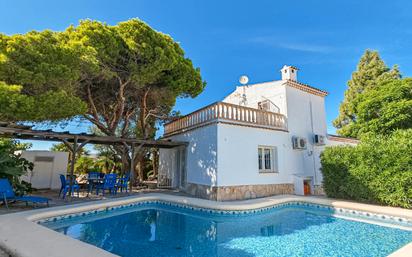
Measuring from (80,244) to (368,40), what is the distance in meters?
19.6

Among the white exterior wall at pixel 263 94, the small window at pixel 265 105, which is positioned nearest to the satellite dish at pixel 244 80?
the white exterior wall at pixel 263 94

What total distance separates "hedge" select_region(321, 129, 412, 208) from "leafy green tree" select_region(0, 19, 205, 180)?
10819mm

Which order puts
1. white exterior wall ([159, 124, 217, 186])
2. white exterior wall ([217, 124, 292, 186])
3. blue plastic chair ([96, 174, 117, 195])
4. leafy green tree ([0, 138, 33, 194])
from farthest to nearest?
blue plastic chair ([96, 174, 117, 195])
white exterior wall ([159, 124, 217, 186])
white exterior wall ([217, 124, 292, 186])
leafy green tree ([0, 138, 33, 194])

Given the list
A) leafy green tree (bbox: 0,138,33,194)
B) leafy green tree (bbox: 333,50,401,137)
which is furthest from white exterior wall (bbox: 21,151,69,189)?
leafy green tree (bbox: 333,50,401,137)

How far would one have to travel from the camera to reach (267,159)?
1337cm

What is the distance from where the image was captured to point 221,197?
1115 cm

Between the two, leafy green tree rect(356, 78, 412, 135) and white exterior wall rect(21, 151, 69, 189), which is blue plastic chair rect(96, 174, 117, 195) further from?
leafy green tree rect(356, 78, 412, 135)

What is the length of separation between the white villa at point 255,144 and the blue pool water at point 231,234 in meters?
2.84

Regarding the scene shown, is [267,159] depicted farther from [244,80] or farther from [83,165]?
[83,165]

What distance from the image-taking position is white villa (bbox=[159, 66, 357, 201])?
11.6 meters

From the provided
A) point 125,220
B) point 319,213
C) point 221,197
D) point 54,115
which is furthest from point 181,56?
point 319,213

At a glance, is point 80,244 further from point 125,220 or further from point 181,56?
point 181,56

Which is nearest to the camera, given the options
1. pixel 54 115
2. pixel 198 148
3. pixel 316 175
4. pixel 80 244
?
pixel 80 244

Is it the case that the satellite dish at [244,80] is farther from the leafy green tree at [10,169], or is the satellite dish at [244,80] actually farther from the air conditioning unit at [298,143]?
the leafy green tree at [10,169]
